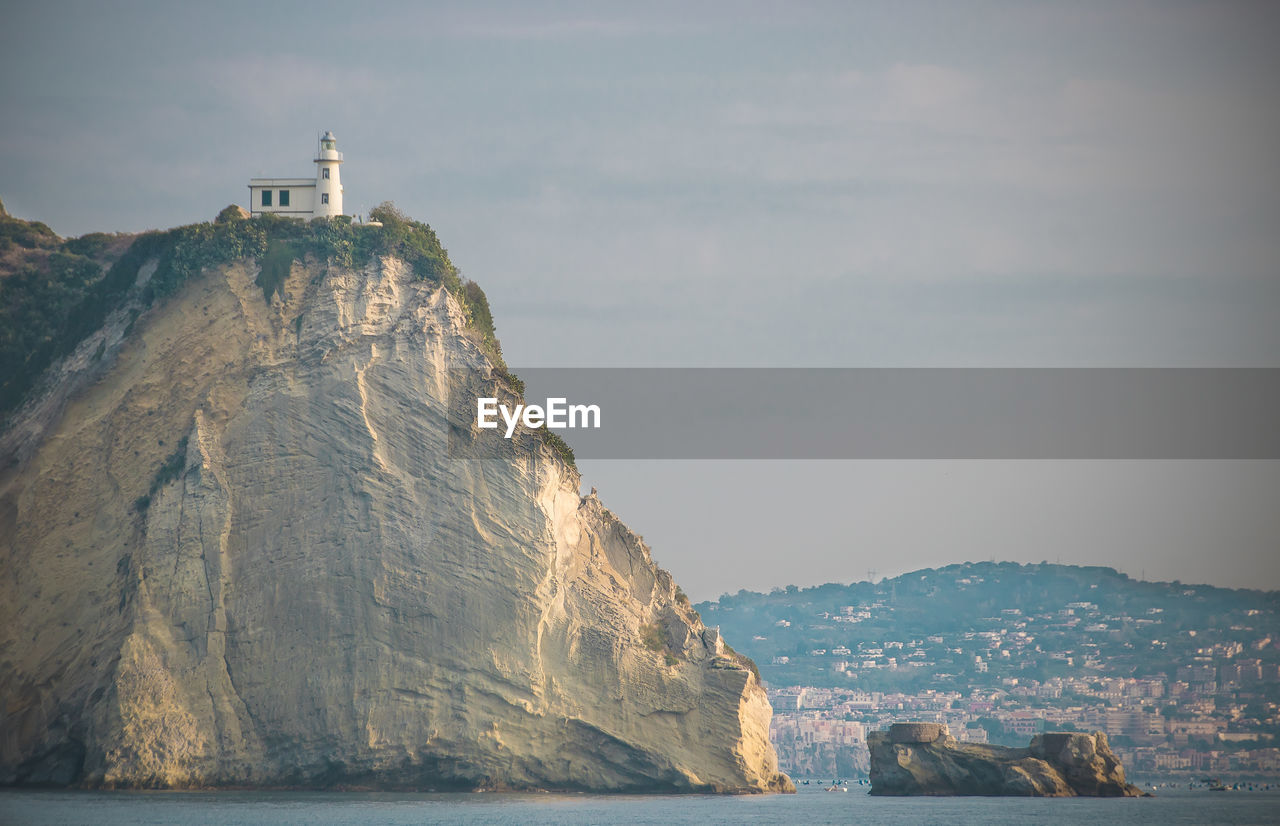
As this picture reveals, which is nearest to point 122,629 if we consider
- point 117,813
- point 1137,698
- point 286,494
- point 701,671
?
point 286,494

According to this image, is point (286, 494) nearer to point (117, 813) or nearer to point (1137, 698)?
point (117, 813)

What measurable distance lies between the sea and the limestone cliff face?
1.79 meters

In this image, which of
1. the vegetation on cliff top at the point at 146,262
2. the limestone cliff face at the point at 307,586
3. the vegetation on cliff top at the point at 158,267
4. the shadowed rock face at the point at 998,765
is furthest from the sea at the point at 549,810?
the vegetation on cliff top at the point at 146,262

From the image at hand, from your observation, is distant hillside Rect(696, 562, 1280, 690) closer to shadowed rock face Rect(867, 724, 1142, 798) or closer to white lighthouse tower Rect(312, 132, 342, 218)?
shadowed rock face Rect(867, 724, 1142, 798)

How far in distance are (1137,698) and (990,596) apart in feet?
161

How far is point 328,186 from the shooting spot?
63.5 metres

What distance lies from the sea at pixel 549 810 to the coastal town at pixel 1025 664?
48533 millimetres

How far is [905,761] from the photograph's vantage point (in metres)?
69.2

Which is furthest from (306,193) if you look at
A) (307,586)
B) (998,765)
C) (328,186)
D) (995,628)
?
(995,628)

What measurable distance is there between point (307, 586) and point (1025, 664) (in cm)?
10135

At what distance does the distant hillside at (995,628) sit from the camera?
461 feet

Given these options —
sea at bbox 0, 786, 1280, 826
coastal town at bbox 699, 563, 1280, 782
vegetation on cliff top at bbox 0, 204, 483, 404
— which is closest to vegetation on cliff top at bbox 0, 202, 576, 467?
vegetation on cliff top at bbox 0, 204, 483, 404

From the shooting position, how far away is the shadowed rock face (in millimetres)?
66250

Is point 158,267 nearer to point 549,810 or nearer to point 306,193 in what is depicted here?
point 306,193
